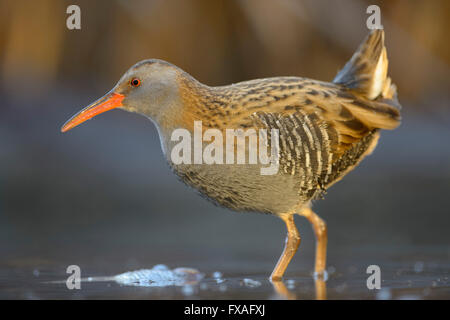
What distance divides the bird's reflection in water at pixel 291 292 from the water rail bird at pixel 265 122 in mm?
265

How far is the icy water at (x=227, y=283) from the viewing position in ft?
15.5

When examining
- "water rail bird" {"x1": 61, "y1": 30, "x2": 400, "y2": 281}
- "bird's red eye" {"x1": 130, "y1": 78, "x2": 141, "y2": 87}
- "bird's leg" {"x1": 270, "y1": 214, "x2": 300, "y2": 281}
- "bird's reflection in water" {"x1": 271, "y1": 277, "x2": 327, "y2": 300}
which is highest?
"bird's red eye" {"x1": 130, "y1": 78, "x2": 141, "y2": 87}

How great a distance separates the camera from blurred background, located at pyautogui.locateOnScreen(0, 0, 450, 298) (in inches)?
346

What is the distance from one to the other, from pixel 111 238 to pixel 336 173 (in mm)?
2833

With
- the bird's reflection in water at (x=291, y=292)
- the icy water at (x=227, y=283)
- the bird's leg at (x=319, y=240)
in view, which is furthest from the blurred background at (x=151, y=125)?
the bird's reflection in water at (x=291, y=292)

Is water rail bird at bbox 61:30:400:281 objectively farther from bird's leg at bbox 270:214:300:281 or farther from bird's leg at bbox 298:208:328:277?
bird's leg at bbox 298:208:328:277

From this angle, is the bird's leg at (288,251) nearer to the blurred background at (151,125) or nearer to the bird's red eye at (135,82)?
the bird's red eye at (135,82)

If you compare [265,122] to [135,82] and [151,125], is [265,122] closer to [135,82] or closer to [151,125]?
[135,82]

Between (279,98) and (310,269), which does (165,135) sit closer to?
(279,98)

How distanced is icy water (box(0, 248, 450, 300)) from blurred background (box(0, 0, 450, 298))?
2056mm

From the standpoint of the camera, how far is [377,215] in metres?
8.60

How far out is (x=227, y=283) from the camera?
525 cm

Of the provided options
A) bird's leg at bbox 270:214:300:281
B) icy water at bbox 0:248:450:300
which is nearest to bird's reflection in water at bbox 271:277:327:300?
icy water at bbox 0:248:450:300
